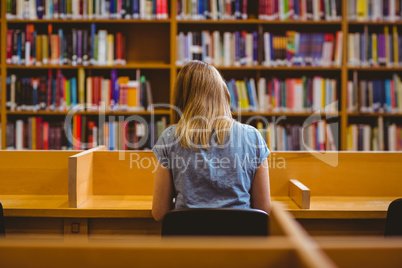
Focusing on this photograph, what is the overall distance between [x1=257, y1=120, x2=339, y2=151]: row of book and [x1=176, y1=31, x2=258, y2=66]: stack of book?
58 cm

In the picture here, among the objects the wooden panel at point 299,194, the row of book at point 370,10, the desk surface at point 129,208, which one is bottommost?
the desk surface at point 129,208

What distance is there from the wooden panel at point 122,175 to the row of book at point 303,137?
5.35 ft

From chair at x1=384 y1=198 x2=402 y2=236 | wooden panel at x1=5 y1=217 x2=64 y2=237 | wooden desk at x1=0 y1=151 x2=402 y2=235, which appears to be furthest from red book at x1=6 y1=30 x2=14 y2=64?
chair at x1=384 y1=198 x2=402 y2=236

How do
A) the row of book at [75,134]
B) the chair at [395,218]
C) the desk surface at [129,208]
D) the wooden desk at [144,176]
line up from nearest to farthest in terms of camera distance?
the chair at [395,218], the desk surface at [129,208], the wooden desk at [144,176], the row of book at [75,134]

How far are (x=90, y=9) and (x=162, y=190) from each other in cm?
234

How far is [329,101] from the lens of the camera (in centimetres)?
325

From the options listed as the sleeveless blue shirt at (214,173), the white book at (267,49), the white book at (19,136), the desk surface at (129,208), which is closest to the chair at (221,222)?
the sleeveless blue shirt at (214,173)

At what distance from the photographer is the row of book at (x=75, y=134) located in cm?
328

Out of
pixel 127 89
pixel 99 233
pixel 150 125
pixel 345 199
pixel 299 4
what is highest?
pixel 299 4

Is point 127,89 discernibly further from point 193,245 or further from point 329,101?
point 193,245

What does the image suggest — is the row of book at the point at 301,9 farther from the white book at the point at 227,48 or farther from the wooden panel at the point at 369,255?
the wooden panel at the point at 369,255

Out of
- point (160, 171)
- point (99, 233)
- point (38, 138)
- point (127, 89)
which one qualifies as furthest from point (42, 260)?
point (38, 138)

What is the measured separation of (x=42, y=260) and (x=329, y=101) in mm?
3078

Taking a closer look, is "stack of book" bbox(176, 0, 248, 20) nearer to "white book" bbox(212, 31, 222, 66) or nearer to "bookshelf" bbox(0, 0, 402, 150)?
"bookshelf" bbox(0, 0, 402, 150)
